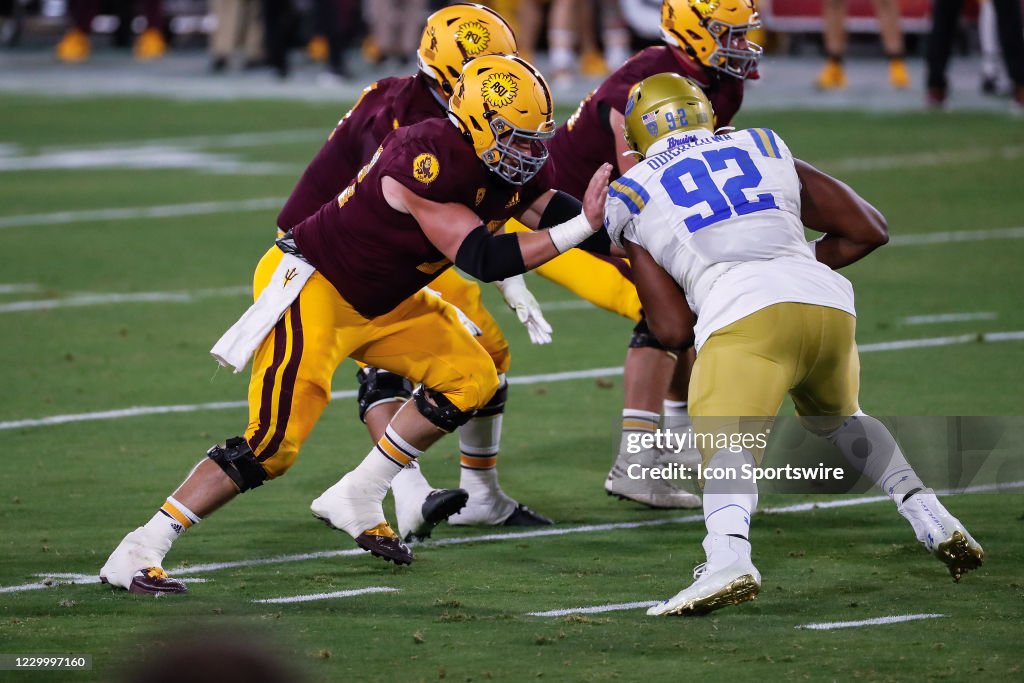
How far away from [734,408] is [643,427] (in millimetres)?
1886

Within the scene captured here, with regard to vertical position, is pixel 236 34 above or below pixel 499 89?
below

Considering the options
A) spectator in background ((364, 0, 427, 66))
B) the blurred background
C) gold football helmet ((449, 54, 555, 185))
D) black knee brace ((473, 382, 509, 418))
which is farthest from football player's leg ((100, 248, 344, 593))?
spectator in background ((364, 0, 427, 66))

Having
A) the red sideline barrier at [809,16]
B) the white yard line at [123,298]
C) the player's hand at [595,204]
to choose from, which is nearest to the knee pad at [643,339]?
the player's hand at [595,204]

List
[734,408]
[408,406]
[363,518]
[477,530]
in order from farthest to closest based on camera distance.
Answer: [477,530] < [408,406] < [363,518] < [734,408]

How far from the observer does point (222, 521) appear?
7.14 meters

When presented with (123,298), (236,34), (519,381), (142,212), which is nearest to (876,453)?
(519,381)

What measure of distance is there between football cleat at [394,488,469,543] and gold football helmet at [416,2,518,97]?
1.60 m

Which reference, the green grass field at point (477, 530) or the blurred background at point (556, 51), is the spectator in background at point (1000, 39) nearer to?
the blurred background at point (556, 51)

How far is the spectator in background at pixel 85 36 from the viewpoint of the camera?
2664 cm

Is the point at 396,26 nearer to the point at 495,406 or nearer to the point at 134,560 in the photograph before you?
the point at 495,406

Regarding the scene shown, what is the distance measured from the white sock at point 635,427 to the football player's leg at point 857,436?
135 cm

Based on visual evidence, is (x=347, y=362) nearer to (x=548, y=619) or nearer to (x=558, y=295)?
(x=558, y=295)

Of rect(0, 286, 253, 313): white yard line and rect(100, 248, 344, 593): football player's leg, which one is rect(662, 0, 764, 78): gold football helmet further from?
Result: rect(0, 286, 253, 313): white yard line

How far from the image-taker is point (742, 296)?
5797mm
